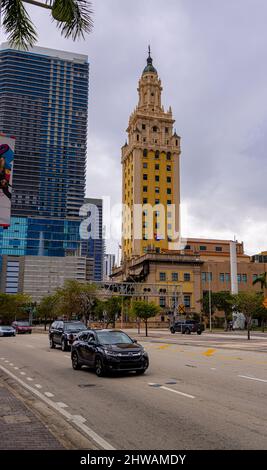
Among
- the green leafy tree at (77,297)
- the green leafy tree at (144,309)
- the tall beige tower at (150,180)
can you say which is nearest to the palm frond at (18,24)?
the green leafy tree at (144,309)

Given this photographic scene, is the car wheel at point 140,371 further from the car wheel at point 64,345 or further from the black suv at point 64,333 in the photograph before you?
the car wheel at point 64,345

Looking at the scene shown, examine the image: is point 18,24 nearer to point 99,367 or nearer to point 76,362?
point 99,367

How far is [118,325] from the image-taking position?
86750 mm

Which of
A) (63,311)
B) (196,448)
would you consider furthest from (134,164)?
(196,448)

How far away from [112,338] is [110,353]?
1254 mm

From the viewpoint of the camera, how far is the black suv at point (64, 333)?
25.6 metres

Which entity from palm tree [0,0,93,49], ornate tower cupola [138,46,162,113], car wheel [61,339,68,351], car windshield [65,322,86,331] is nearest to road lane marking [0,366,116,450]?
palm tree [0,0,93,49]

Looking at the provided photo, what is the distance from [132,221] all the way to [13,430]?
326 feet

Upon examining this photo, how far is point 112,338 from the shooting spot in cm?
1514

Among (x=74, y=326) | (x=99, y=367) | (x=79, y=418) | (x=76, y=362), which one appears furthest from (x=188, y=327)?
(x=79, y=418)

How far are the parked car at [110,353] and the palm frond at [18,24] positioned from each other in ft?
28.9

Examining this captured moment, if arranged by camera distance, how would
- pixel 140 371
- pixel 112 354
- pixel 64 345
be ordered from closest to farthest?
pixel 112 354
pixel 140 371
pixel 64 345

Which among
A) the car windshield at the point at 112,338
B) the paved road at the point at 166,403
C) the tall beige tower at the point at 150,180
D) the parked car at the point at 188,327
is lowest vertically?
the paved road at the point at 166,403
